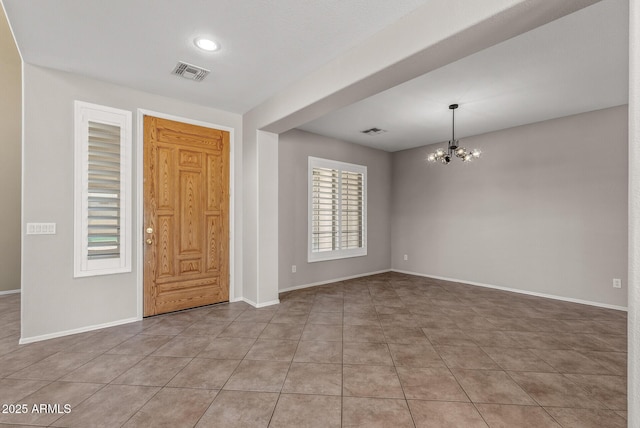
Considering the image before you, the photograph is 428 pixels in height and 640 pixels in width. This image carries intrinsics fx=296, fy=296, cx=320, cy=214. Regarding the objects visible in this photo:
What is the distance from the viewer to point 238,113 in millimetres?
4246

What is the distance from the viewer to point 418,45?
210 cm

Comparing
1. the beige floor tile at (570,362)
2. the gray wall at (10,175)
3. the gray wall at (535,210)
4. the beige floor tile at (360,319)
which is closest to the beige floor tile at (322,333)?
the beige floor tile at (360,319)

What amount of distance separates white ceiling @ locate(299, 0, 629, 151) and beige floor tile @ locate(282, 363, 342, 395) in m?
3.02

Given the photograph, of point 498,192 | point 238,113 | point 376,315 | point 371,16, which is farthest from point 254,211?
point 498,192

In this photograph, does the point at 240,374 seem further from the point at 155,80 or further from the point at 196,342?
the point at 155,80

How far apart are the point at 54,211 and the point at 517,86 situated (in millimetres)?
5180

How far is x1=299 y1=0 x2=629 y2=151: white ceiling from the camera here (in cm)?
248

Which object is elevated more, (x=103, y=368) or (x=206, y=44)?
(x=206, y=44)

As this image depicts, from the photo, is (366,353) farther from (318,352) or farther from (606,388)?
(606,388)

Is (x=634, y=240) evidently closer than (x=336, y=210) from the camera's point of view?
Yes

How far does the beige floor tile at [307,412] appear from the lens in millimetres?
1774

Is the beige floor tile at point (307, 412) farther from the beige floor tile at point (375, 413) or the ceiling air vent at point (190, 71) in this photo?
the ceiling air vent at point (190, 71)

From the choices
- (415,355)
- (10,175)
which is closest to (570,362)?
(415,355)

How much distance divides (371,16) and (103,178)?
10.2ft
